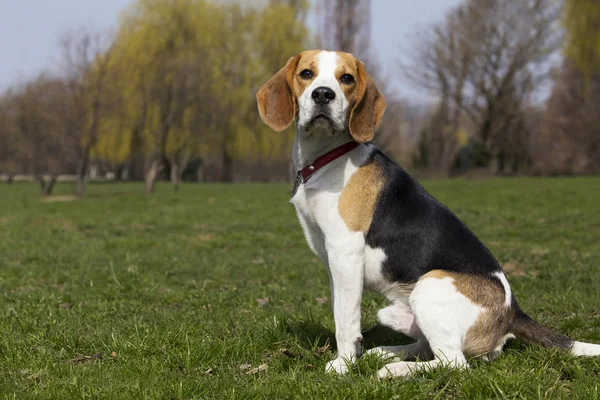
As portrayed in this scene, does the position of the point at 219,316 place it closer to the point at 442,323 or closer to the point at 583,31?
the point at 442,323

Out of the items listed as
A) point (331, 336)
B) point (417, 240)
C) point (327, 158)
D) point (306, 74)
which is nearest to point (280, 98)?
point (306, 74)

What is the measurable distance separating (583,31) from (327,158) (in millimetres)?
31148

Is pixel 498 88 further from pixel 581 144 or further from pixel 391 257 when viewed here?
pixel 391 257

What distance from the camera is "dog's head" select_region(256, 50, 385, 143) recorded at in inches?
156

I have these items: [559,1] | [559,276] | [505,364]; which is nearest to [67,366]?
[505,364]

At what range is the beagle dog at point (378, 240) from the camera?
3.76m

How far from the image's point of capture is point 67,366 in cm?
402

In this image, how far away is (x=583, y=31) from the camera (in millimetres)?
30719

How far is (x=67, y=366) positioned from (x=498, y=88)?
45314mm

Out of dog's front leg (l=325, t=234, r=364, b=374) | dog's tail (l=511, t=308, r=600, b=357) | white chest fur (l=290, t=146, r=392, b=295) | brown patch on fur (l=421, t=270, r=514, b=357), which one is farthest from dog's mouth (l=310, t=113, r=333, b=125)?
dog's tail (l=511, t=308, r=600, b=357)

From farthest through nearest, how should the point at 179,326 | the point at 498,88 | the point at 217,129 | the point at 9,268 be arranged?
1. the point at 498,88
2. the point at 217,129
3. the point at 9,268
4. the point at 179,326

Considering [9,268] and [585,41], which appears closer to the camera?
[9,268]

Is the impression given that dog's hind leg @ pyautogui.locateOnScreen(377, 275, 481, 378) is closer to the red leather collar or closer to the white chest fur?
the white chest fur

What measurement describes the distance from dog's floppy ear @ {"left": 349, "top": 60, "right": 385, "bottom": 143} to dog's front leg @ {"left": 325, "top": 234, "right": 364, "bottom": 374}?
687 mm
